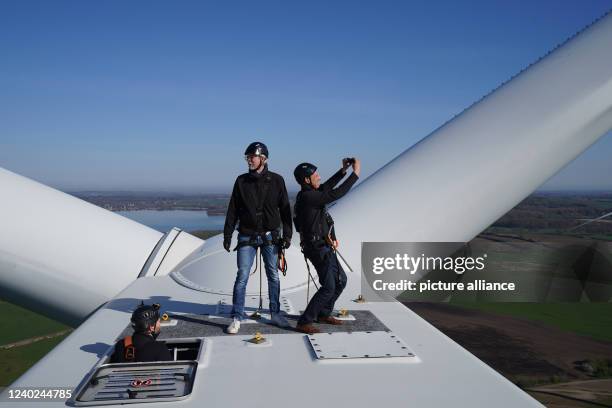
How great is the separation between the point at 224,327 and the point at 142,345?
1.34 metres

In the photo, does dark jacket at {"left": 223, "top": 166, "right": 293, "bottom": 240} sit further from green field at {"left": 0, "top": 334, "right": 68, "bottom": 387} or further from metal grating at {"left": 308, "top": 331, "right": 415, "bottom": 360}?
green field at {"left": 0, "top": 334, "right": 68, "bottom": 387}

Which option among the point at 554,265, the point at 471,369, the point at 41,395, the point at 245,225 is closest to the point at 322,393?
the point at 471,369

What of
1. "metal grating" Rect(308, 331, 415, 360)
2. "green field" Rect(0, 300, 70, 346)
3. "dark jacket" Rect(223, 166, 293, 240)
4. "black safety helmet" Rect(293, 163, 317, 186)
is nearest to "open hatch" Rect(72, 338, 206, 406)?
"metal grating" Rect(308, 331, 415, 360)

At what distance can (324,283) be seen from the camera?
5594 mm

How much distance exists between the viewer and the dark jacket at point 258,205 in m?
5.75

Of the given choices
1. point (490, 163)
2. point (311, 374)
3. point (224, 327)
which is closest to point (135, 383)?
point (311, 374)

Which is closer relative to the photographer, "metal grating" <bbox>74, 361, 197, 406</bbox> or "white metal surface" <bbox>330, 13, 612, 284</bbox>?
"metal grating" <bbox>74, 361, 197, 406</bbox>

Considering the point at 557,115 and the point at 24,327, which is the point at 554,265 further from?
the point at 24,327

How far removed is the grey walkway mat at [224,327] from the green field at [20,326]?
185 feet

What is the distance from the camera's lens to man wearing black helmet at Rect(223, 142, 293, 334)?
570cm

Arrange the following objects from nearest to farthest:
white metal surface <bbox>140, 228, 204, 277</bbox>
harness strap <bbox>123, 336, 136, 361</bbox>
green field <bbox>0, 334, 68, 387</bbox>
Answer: harness strap <bbox>123, 336, 136, 361</bbox> → white metal surface <bbox>140, 228, 204, 277</bbox> → green field <bbox>0, 334, 68, 387</bbox>

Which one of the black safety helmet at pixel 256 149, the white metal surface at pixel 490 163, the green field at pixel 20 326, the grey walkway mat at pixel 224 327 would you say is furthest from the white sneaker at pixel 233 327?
the green field at pixel 20 326

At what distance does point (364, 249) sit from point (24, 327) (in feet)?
217

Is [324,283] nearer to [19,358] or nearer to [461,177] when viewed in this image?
[461,177]
